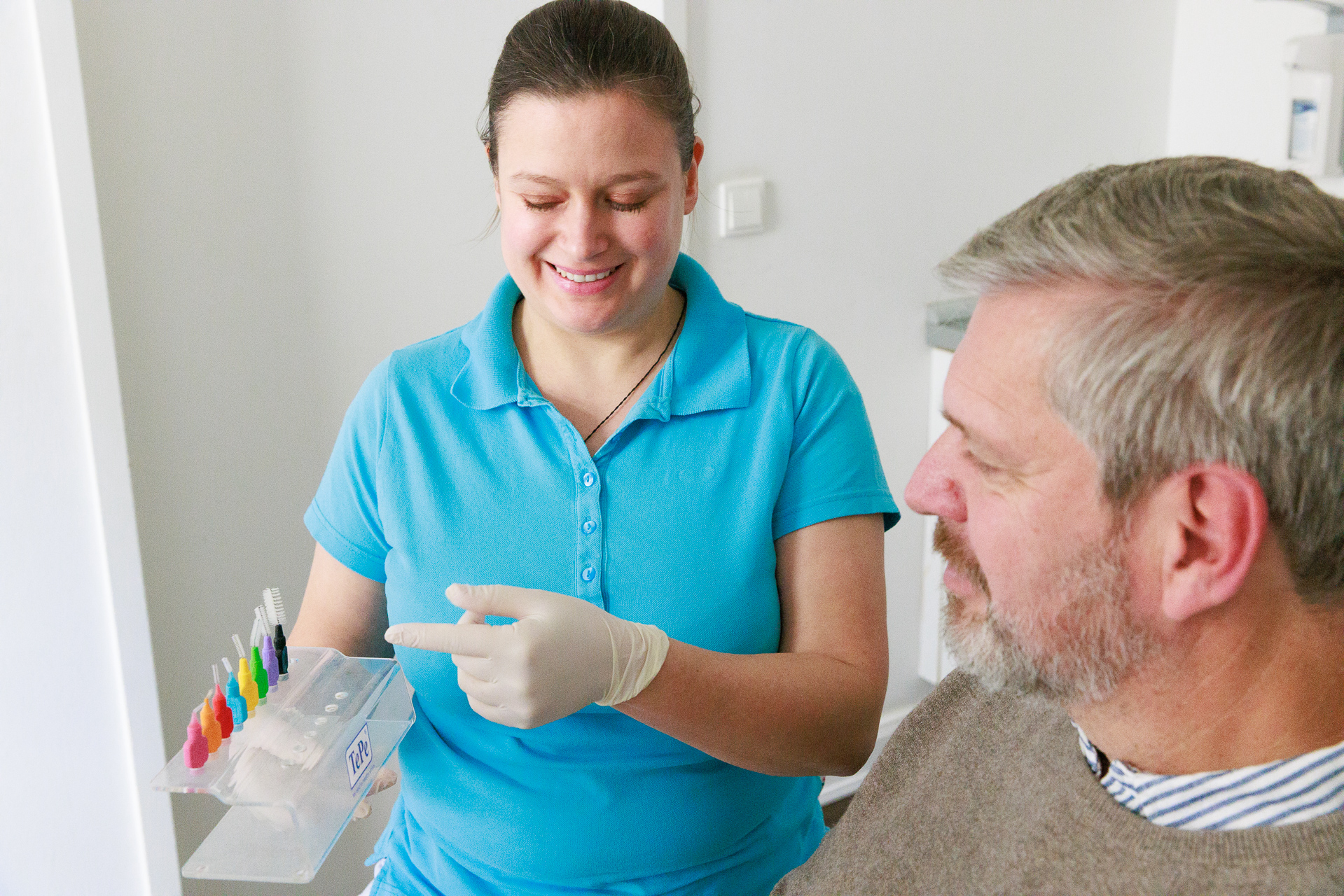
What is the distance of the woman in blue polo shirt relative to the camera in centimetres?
108

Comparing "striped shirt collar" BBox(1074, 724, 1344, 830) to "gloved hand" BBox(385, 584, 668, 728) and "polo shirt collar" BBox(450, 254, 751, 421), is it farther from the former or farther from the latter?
"polo shirt collar" BBox(450, 254, 751, 421)

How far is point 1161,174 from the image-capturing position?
71cm

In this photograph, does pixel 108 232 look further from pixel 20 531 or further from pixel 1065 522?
pixel 1065 522

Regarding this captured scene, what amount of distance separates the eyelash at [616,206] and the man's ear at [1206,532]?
60 centimetres

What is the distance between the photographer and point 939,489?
837 millimetres

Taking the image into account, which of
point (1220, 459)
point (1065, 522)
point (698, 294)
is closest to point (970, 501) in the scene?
point (1065, 522)

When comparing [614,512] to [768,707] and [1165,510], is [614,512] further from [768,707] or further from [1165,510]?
[1165,510]

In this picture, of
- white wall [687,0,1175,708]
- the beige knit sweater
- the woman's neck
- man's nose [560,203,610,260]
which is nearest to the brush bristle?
the woman's neck

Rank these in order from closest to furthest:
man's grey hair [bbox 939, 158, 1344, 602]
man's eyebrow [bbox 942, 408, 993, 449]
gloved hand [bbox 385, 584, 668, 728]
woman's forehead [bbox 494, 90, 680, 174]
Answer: man's grey hair [bbox 939, 158, 1344, 602] → man's eyebrow [bbox 942, 408, 993, 449] → gloved hand [bbox 385, 584, 668, 728] → woman's forehead [bbox 494, 90, 680, 174]

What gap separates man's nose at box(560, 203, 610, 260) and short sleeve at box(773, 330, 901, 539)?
26 centimetres

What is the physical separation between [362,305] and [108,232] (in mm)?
382

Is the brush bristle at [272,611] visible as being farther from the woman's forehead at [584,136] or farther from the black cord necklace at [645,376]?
the woman's forehead at [584,136]

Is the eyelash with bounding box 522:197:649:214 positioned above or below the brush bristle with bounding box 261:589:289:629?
above

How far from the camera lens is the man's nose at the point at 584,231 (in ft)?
3.53
